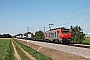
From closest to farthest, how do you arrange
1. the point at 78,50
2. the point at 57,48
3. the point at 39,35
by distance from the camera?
the point at 78,50, the point at 57,48, the point at 39,35

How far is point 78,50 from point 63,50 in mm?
6087

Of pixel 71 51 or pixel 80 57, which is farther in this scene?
pixel 71 51

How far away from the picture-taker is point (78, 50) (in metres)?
22.8

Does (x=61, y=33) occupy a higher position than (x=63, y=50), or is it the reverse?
(x=61, y=33)

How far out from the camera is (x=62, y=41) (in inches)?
1763

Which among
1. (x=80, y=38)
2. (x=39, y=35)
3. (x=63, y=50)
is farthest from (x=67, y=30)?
(x=39, y=35)

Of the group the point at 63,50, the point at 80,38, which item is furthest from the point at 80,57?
the point at 80,38

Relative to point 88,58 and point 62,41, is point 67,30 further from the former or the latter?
point 88,58

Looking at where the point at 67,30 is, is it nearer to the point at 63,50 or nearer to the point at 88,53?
the point at 63,50

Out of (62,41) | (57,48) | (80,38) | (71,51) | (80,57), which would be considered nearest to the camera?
(80,57)

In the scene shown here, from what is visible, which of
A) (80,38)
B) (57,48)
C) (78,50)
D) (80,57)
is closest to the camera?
(80,57)

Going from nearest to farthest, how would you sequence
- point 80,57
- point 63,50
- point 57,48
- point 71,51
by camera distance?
point 80,57 < point 71,51 < point 63,50 < point 57,48

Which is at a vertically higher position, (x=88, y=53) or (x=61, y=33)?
(x=61, y=33)

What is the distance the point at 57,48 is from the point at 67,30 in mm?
14731
